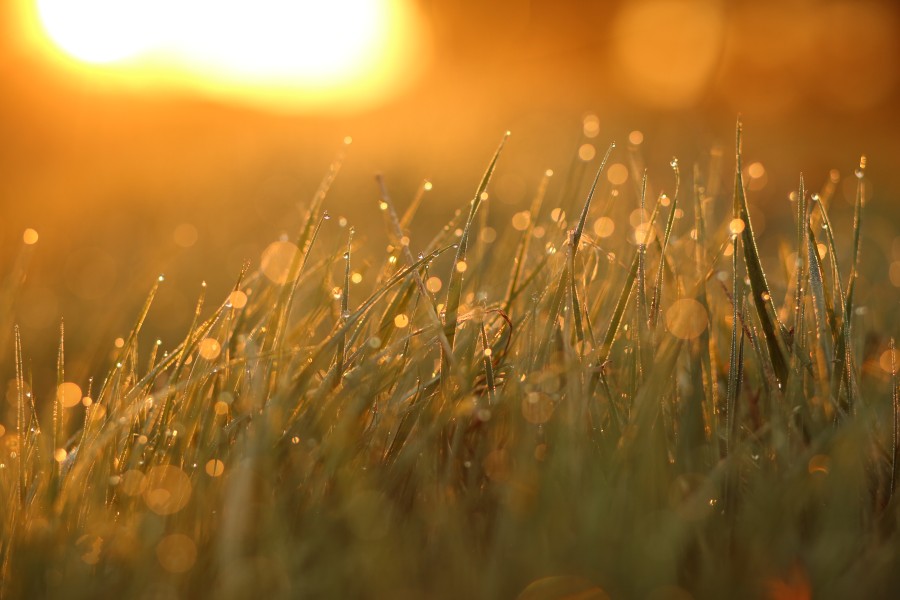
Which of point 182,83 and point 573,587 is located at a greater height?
point 182,83

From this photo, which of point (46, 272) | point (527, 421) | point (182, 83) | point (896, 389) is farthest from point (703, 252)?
point (182, 83)

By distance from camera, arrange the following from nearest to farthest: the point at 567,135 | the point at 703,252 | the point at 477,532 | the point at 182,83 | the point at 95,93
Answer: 1. the point at 477,532
2. the point at 703,252
3. the point at 567,135
4. the point at 95,93
5. the point at 182,83

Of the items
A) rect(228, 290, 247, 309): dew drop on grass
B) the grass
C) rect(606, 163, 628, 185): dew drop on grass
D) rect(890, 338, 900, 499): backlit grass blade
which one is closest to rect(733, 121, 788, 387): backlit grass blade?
the grass

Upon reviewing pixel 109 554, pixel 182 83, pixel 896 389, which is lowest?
pixel 109 554

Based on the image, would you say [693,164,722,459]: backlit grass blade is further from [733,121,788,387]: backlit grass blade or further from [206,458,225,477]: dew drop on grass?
[206,458,225,477]: dew drop on grass

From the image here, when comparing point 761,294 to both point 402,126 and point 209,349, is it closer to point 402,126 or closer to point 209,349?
point 209,349

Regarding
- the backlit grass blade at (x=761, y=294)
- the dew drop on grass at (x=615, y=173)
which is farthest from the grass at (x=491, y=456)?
the dew drop on grass at (x=615, y=173)

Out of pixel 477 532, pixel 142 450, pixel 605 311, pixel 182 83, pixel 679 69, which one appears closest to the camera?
pixel 477 532

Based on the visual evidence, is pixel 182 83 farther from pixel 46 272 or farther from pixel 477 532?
pixel 477 532

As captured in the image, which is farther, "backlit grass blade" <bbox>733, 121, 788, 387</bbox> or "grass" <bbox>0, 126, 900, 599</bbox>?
"backlit grass blade" <bbox>733, 121, 788, 387</bbox>
